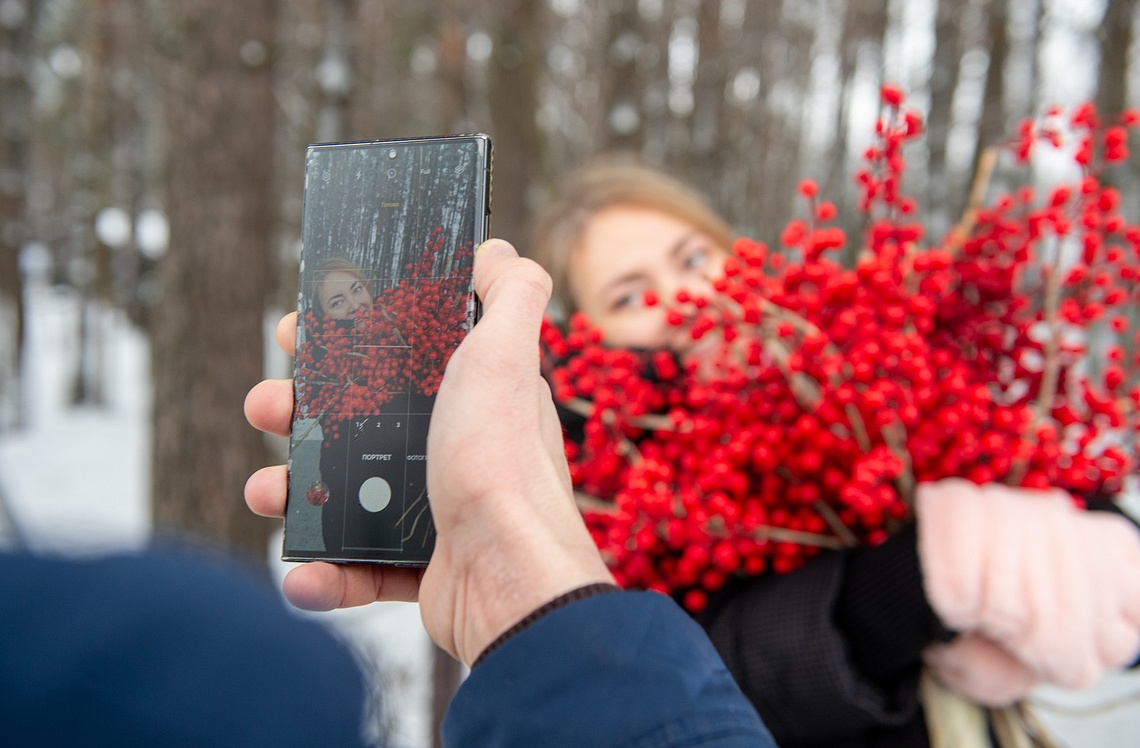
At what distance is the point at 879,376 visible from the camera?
1153 millimetres

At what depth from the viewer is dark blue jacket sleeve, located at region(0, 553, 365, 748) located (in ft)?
1.16

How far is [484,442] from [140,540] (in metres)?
0.40

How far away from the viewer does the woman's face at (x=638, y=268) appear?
1.83 meters

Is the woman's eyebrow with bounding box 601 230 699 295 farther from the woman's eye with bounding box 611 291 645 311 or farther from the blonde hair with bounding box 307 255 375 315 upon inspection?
the blonde hair with bounding box 307 255 375 315

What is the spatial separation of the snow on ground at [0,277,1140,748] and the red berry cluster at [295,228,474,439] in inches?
11.3

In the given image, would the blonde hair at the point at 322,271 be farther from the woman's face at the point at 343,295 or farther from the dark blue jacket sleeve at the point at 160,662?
the dark blue jacket sleeve at the point at 160,662

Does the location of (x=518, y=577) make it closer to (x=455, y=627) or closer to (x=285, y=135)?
(x=455, y=627)

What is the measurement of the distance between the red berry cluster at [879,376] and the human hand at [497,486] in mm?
380

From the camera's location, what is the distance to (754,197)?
11109 millimetres

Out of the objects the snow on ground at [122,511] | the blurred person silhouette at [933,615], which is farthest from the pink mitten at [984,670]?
the snow on ground at [122,511]

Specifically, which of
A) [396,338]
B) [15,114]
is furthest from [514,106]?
[15,114]

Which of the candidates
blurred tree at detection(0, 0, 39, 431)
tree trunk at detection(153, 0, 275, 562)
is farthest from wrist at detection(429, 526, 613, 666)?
blurred tree at detection(0, 0, 39, 431)

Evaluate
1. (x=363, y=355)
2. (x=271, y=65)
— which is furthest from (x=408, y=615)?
(x=363, y=355)

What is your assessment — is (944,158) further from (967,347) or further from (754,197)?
(967,347)
